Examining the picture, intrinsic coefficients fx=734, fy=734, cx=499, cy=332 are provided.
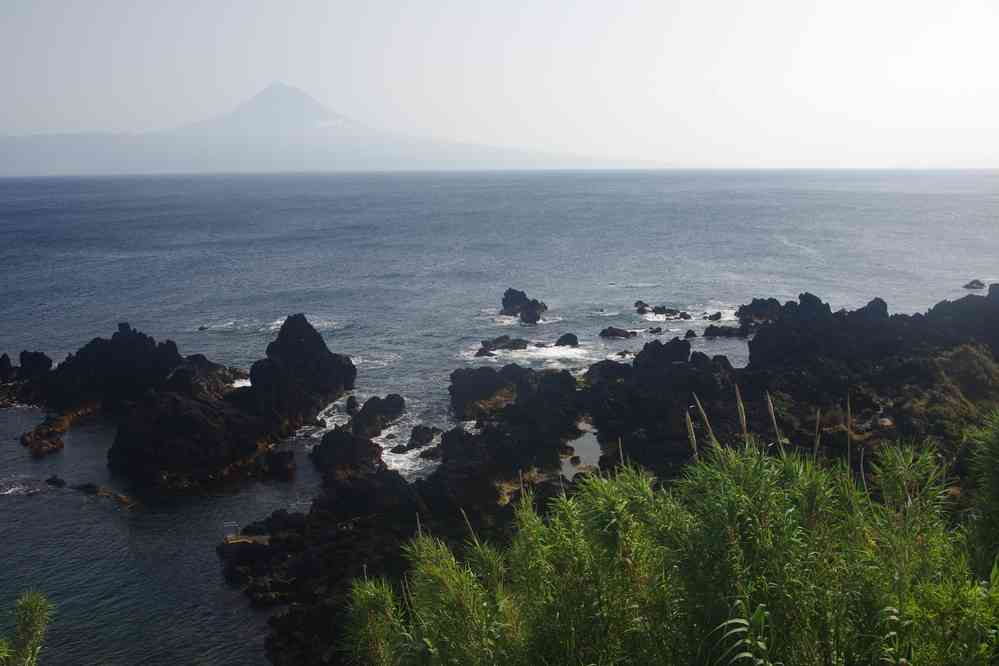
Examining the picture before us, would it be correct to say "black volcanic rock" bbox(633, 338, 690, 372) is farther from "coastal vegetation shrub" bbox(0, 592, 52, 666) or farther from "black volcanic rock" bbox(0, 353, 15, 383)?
"black volcanic rock" bbox(0, 353, 15, 383)

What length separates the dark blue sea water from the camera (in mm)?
34156

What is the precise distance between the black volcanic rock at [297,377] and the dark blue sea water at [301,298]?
2.70 metres

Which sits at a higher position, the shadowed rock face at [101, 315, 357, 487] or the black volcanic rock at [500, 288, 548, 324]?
the black volcanic rock at [500, 288, 548, 324]

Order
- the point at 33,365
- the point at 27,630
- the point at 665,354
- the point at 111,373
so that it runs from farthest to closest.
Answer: the point at 33,365, the point at 665,354, the point at 111,373, the point at 27,630

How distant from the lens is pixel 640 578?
15.6 metres

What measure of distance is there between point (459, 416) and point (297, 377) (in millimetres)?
13438

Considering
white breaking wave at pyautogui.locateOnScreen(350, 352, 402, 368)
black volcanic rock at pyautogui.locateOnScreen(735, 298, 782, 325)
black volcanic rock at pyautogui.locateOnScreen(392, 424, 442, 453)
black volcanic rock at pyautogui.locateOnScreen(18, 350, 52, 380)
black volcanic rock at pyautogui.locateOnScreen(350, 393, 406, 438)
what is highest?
black volcanic rock at pyautogui.locateOnScreen(735, 298, 782, 325)

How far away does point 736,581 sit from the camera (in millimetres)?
13219

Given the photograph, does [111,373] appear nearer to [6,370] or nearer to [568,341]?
[6,370]

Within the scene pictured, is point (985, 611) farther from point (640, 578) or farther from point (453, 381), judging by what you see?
point (453, 381)

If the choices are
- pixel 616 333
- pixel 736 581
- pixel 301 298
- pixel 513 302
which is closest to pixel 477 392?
pixel 616 333

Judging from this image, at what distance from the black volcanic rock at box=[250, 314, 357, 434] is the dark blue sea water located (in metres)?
2.70

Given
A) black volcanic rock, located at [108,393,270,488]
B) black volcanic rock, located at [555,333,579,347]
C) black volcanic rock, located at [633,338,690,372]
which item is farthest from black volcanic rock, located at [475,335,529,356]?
black volcanic rock, located at [108,393,270,488]

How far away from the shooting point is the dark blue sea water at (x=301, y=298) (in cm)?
3416
